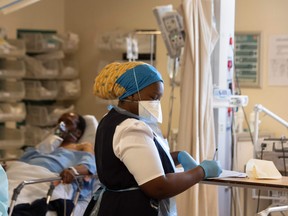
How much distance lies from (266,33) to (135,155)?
3962 millimetres

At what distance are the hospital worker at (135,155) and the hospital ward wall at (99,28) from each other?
4012mm

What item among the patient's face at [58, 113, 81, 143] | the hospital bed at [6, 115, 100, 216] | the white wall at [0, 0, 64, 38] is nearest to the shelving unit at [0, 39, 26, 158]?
the white wall at [0, 0, 64, 38]

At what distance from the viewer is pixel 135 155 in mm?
2246

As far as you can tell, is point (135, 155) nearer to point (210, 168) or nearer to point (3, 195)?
point (210, 168)

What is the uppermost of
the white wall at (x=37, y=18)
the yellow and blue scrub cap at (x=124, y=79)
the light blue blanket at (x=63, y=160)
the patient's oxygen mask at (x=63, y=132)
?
the white wall at (x=37, y=18)

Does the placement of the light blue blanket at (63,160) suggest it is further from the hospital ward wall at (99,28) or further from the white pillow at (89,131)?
the hospital ward wall at (99,28)

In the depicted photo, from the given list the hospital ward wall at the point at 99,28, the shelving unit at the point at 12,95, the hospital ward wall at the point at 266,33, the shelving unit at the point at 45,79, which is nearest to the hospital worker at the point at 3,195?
the hospital ward wall at the point at 266,33

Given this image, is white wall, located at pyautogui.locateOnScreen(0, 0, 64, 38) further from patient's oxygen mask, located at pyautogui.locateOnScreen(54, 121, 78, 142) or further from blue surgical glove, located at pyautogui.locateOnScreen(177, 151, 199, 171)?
blue surgical glove, located at pyautogui.locateOnScreen(177, 151, 199, 171)

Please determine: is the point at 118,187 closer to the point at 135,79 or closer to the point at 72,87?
the point at 135,79

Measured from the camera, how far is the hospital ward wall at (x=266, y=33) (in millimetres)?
5797

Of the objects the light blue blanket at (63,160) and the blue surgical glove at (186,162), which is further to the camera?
the light blue blanket at (63,160)

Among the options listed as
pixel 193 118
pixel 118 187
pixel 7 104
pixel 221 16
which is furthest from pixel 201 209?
pixel 7 104

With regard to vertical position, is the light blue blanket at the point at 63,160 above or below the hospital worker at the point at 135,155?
below

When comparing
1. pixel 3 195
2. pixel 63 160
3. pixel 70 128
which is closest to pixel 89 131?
pixel 70 128
